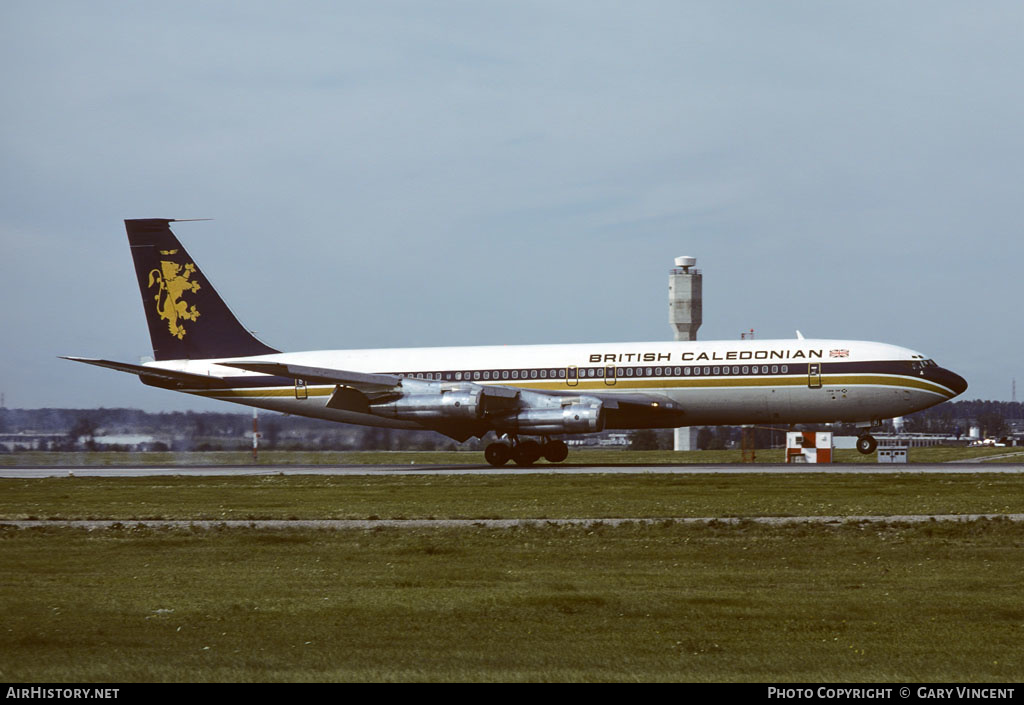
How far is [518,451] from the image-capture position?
49094 millimetres

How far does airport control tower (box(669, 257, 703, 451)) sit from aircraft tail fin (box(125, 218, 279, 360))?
49.7 metres

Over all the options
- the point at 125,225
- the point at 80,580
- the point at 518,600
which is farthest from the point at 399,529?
the point at 125,225

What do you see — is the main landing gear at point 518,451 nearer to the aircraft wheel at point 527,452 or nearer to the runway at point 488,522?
the aircraft wheel at point 527,452

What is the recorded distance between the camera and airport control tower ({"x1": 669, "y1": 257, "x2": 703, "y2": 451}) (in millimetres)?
96062

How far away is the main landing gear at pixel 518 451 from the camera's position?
161 ft

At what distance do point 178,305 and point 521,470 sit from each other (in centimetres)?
1789

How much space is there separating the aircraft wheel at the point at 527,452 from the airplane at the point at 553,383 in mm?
42

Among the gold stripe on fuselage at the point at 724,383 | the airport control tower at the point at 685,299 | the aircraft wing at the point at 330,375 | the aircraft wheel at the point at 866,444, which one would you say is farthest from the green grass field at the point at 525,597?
the airport control tower at the point at 685,299

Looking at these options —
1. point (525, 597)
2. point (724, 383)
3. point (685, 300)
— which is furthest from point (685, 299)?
point (525, 597)

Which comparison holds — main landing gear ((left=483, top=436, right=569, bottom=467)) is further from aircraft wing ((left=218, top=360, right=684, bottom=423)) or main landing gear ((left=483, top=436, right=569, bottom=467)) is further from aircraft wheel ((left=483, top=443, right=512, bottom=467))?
aircraft wing ((left=218, top=360, right=684, bottom=423))

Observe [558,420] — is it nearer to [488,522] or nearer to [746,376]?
[746,376]

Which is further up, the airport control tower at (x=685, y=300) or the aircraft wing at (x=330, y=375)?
the airport control tower at (x=685, y=300)

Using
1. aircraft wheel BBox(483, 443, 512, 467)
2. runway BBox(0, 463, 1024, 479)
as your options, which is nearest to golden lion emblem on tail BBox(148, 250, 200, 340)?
runway BBox(0, 463, 1024, 479)

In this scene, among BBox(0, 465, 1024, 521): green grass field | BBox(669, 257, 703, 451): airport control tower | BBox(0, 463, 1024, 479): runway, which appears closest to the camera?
BBox(0, 465, 1024, 521): green grass field
